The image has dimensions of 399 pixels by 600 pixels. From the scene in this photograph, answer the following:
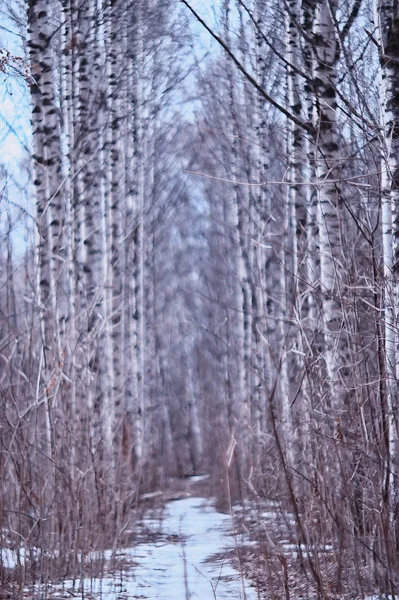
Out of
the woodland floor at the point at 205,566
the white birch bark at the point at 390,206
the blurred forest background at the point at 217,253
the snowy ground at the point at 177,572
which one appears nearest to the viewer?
the white birch bark at the point at 390,206

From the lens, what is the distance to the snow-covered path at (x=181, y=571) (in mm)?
5891

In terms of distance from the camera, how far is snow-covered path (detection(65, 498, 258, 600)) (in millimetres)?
5891

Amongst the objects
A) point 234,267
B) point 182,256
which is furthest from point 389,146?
point 182,256

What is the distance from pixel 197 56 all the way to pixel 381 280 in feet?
36.7

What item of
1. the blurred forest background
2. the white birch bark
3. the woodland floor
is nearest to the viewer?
the white birch bark

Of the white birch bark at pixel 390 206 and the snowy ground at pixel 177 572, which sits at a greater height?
the white birch bark at pixel 390 206

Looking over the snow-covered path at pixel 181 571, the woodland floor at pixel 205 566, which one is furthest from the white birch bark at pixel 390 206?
the snow-covered path at pixel 181 571

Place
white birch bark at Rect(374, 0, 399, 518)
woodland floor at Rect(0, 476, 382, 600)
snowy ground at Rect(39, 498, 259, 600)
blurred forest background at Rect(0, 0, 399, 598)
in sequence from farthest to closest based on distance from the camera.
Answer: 1. snowy ground at Rect(39, 498, 259, 600)
2. woodland floor at Rect(0, 476, 382, 600)
3. blurred forest background at Rect(0, 0, 399, 598)
4. white birch bark at Rect(374, 0, 399, 518)

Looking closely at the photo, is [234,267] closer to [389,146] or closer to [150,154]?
[150,154]

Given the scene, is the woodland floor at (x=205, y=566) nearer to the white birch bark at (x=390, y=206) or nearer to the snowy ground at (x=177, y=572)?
the snowy ground at (x=177, y=572)

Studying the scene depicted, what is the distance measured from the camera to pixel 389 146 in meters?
4.76

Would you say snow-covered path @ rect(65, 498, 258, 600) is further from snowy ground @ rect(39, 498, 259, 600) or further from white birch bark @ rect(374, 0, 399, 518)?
white birch bark @ rect(374, 0, 399, 518)

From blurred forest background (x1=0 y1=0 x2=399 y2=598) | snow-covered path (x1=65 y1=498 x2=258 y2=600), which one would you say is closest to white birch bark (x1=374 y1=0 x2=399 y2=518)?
blurred forest background (x1=0 y1=0 x2=399 y2=598)

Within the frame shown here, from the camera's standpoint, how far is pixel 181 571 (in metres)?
7.14
